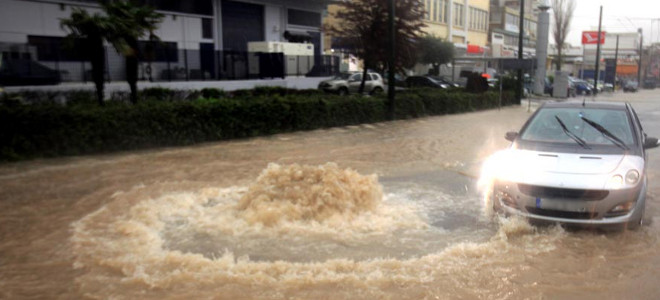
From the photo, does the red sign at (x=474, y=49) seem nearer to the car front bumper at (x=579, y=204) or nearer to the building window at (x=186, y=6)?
the building window at (x=186, y=6)

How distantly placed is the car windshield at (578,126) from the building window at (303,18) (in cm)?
2493

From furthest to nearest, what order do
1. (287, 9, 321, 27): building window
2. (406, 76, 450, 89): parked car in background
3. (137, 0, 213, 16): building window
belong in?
(406, 76, 450, 89): parked car in background → (287, 9, 321, 27): building window → (137, 0, 213, 16): building window

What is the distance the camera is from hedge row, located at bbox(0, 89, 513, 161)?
35.6 feet

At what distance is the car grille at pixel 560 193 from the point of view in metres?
6.00

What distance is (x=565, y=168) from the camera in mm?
6273

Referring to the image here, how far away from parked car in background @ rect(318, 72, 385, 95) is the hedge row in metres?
9.08

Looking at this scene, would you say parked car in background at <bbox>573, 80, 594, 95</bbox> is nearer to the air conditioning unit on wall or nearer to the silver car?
the air conditioning unit on wall

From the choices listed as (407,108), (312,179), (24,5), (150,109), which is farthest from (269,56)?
(312,179)

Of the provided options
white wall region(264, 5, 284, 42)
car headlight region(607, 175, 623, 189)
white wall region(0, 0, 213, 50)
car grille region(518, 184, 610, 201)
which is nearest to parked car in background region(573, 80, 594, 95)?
white wall region(264, 5, 284, 42)

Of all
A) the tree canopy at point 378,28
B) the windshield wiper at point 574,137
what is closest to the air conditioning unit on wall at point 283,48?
the tree canopy at point 378,28

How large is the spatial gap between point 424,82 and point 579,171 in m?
30.2

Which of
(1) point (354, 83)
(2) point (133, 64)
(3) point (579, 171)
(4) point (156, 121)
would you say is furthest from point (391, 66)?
(3) point (579, 171)

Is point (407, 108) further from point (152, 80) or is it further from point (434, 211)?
point (434, 211)

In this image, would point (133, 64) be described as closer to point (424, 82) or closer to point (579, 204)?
point (579, 204)
